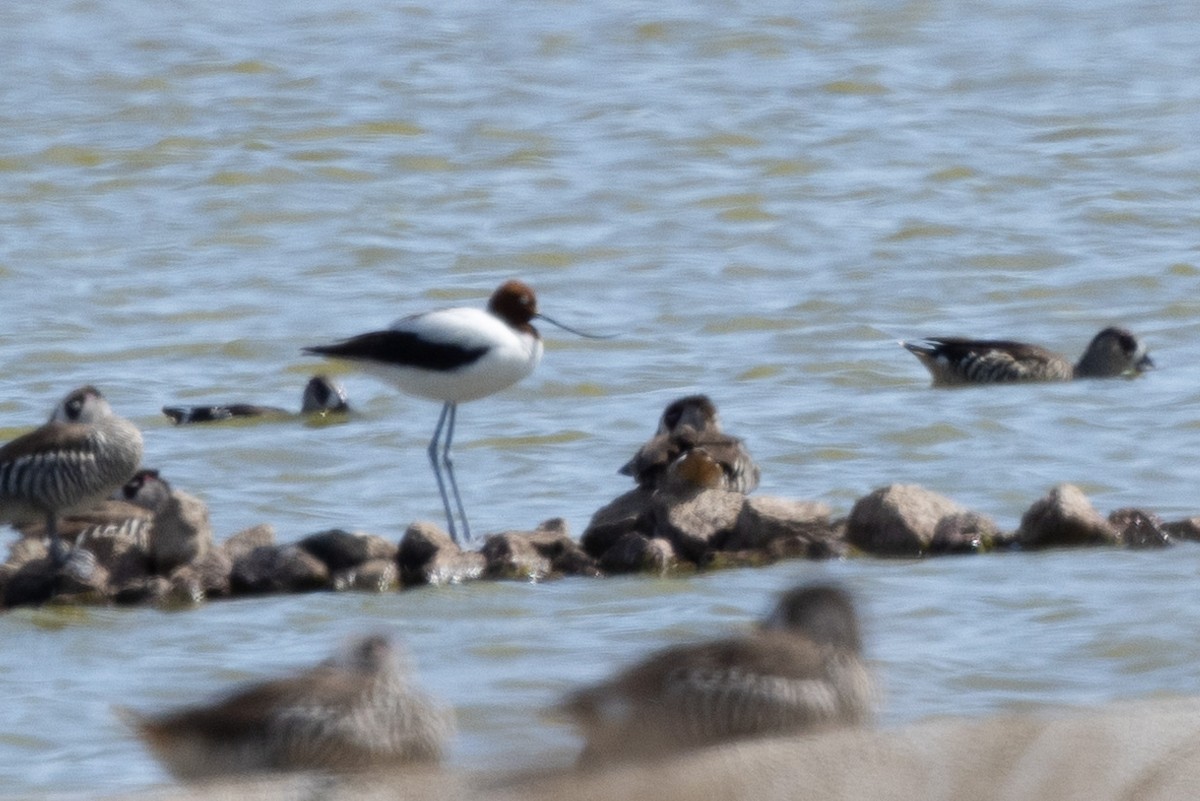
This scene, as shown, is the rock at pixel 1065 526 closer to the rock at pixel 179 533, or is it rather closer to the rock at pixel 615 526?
the rock at pixel 615 526

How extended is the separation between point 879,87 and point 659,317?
9.89 m

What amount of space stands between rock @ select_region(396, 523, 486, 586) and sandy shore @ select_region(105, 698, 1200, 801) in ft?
18.1

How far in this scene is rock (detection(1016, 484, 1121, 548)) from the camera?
28.2 ft

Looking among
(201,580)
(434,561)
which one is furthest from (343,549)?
(201,580)

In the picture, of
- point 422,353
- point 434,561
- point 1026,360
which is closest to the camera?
point 434,561

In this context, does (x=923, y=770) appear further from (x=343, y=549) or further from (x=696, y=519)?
(x=696, y=519)

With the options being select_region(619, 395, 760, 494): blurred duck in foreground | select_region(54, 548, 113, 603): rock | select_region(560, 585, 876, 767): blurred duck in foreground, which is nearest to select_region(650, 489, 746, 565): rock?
select_region(619, 395, 760, 494): blurred duck in foreground

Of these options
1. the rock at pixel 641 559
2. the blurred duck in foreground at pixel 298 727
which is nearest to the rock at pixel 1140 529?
the rock at pixel 641 559

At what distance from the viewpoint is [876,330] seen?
602 inches

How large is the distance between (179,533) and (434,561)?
3.11 ft

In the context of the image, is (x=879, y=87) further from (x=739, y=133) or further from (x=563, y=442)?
(x=563, y=442)

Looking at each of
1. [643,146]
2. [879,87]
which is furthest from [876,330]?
[879,87]

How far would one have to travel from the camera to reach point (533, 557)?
860cm

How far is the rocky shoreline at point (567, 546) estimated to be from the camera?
27.4 ft
